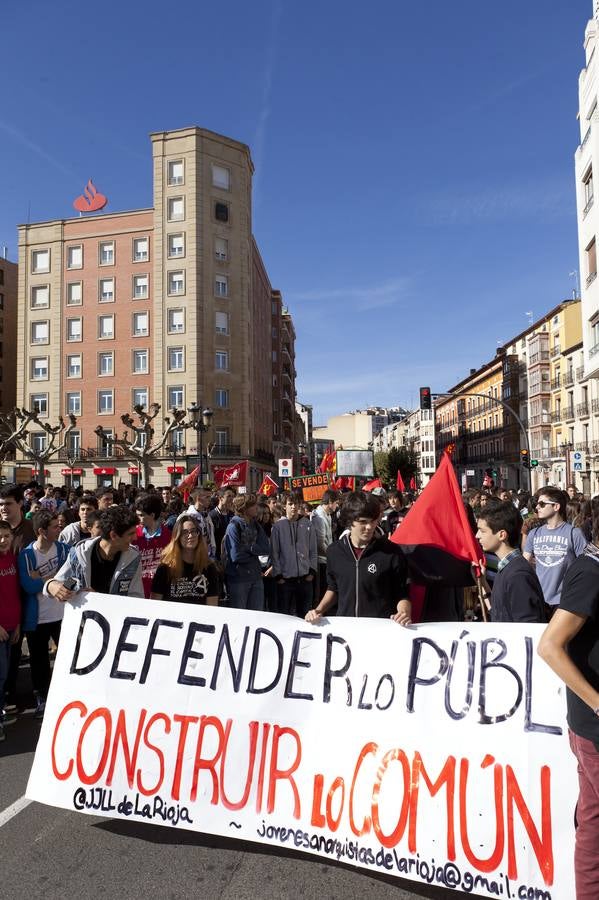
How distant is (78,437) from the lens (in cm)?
4741

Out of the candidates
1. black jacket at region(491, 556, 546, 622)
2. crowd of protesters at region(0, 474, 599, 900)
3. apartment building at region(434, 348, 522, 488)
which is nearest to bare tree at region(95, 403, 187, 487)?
crowd of protesters at region(0, 474, 599, 900)

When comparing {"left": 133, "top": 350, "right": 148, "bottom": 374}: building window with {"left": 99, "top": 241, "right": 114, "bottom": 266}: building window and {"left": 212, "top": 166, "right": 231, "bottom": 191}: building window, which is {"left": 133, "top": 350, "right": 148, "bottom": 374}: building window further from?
{"left": 212, "top": 166, "right": 231, "bottom": 191}: building window

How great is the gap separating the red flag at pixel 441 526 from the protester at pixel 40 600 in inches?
123

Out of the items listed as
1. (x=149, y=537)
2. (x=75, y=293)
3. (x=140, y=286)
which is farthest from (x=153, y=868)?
(x=75, y=293)

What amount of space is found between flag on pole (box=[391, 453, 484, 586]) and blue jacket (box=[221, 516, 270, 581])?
2.65 m

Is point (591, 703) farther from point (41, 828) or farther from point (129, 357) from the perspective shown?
point (129, 357)

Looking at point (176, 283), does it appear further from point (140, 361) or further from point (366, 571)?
point (366, 571)

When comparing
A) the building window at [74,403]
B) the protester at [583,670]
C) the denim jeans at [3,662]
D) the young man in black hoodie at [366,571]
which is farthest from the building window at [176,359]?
the protester at [583,670]

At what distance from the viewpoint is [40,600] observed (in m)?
5.85

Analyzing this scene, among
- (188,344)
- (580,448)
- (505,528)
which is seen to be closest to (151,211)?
(188,344)

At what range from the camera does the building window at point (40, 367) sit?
48219 mm

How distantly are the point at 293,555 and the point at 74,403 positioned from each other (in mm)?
42975

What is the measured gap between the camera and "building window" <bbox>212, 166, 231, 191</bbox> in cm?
4578

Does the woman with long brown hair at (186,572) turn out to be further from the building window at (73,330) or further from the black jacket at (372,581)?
the building window at (73,330)
